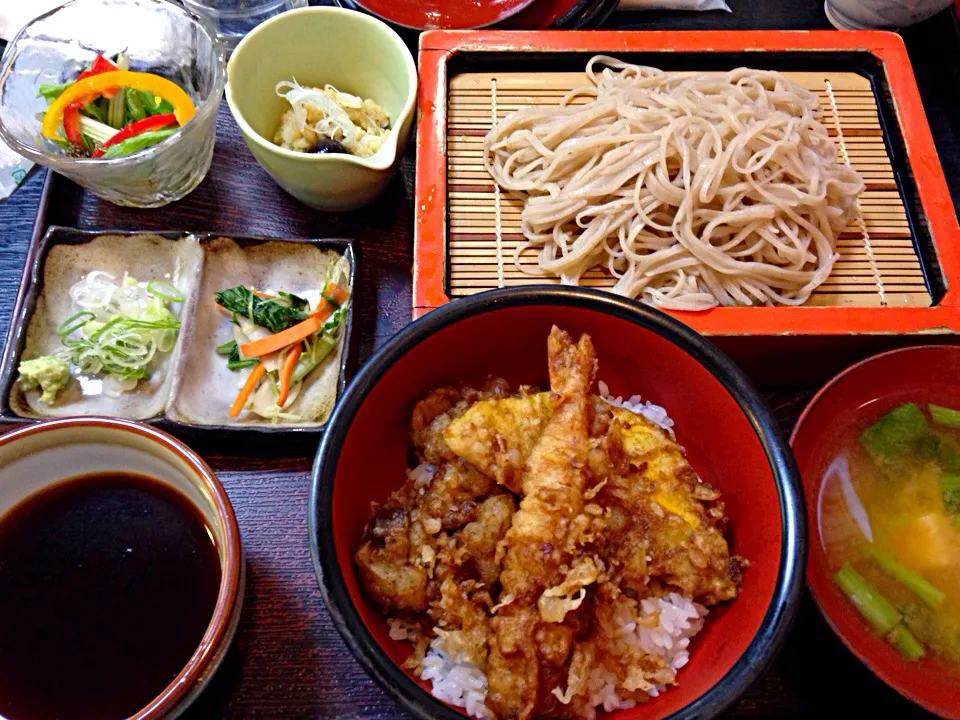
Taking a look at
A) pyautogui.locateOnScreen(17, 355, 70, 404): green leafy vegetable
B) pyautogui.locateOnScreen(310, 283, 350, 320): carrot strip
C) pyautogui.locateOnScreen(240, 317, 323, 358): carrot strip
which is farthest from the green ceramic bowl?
pyautogui.locateOnScreen(17, 355, 70, 404): green leafy vegetable

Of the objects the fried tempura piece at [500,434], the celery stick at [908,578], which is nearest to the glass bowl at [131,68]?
the fried tempura piece at [500,434]

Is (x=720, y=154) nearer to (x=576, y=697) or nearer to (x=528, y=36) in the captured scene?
(x=528, y=36)

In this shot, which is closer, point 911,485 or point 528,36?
point 911,485

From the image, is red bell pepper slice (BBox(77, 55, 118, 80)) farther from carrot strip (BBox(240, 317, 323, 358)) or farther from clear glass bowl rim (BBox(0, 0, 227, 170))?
carrot strip (BBox(240, 317, 323, 358))

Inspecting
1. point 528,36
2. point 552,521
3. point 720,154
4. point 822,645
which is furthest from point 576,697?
point 528,36

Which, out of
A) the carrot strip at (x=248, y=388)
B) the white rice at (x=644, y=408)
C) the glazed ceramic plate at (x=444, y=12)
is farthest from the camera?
the glazed ceramic plate at (x=444, y=12)

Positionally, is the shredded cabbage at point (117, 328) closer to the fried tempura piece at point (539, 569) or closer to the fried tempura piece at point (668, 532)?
the fried tempura piece at point (539, 569)
